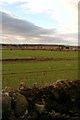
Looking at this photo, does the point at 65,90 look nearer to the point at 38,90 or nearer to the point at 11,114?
the point at 38,90

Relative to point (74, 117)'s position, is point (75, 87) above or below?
above

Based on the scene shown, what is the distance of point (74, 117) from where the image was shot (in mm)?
13172

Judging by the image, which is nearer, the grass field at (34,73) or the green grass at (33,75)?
the green grass at (33,75)

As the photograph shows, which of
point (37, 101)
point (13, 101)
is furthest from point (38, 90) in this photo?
point (13, 101)

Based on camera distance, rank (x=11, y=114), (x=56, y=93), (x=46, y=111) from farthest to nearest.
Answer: (x=56, y=93), (x=46, y=111), (x=11, y=114)

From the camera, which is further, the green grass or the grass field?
the grass field

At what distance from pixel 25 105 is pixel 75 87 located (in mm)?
2946

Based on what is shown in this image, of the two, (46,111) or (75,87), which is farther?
(75,87)

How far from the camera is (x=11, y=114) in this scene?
38.6 ft

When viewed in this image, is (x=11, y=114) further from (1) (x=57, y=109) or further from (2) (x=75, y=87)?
(2) (x=75, y=87)

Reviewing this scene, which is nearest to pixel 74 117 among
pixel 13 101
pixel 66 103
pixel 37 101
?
pixel 66 103

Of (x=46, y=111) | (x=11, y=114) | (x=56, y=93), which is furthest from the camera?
(x=56, y=93)

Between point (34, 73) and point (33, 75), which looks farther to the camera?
point (34, 73)

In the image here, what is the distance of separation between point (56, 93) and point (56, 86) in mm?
357
